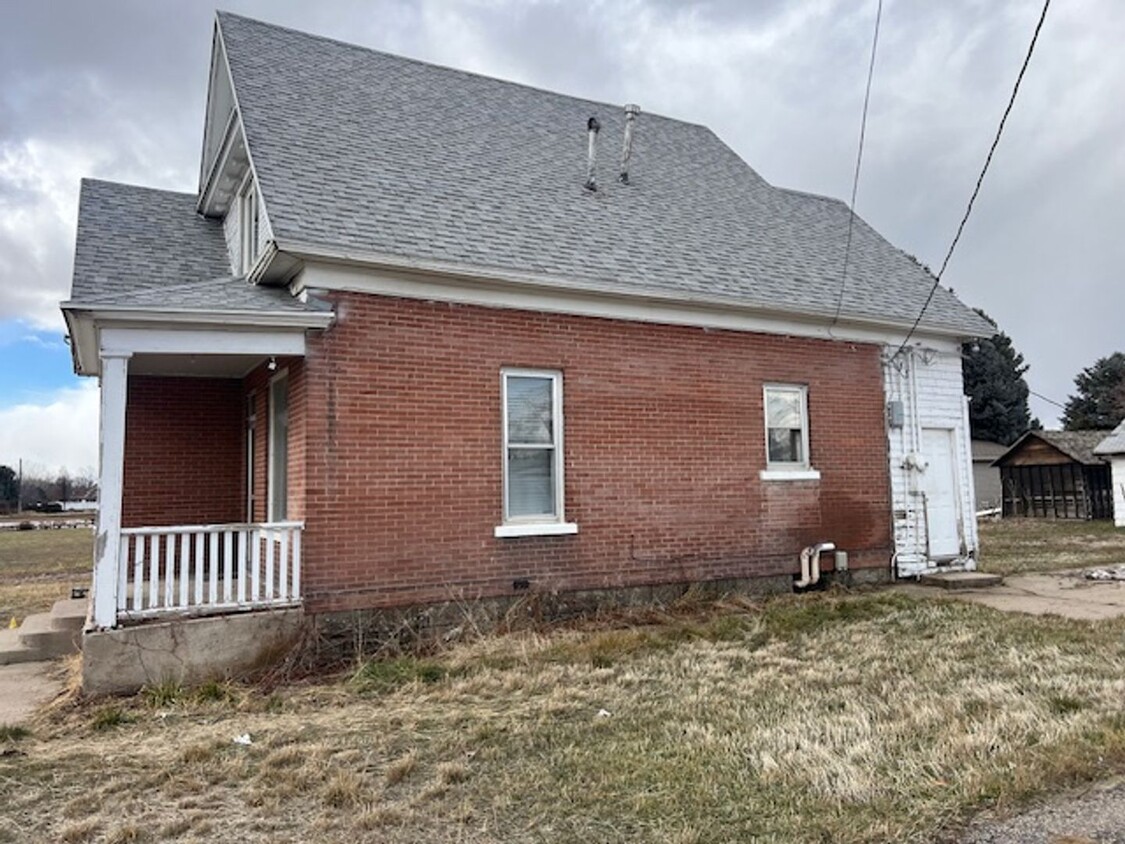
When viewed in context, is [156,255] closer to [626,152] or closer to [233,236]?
[233,236]

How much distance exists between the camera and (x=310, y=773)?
4.97 metres

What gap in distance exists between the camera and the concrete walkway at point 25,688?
6875 mm

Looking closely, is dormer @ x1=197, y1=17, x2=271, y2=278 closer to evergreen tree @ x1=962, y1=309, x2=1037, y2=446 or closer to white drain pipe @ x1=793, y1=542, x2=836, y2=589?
white drain pipe @ x1=793, y1=542, x2=836, y2=589

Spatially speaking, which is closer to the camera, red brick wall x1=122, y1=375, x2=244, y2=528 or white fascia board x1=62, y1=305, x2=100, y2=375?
white fascia board x1=62, y1=305, x2=100, y2=375

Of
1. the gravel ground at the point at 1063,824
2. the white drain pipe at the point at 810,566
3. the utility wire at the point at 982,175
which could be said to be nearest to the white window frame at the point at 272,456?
the white drain pipe at the point at 810,566

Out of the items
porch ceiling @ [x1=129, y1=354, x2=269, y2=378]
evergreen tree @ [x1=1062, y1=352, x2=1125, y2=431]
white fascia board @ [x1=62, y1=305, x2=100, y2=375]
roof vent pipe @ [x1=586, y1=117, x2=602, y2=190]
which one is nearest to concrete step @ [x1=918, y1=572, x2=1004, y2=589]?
roof vent pipe @ [x1=586, y1=117, x2=602, y2=190]

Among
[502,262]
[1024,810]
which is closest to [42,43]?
[502,262]

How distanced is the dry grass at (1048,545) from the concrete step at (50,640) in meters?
13.6

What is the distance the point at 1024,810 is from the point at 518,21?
512 inches

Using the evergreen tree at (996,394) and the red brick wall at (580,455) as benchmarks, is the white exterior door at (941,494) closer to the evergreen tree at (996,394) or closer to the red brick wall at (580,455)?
the red brick wall at (580,455)

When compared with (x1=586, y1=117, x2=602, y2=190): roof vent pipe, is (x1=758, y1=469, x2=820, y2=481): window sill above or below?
below

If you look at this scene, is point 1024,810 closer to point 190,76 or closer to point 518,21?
point 518,21

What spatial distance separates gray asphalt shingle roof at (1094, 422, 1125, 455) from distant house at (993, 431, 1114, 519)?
1.89ft

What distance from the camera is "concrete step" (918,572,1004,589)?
11938 millimetres
